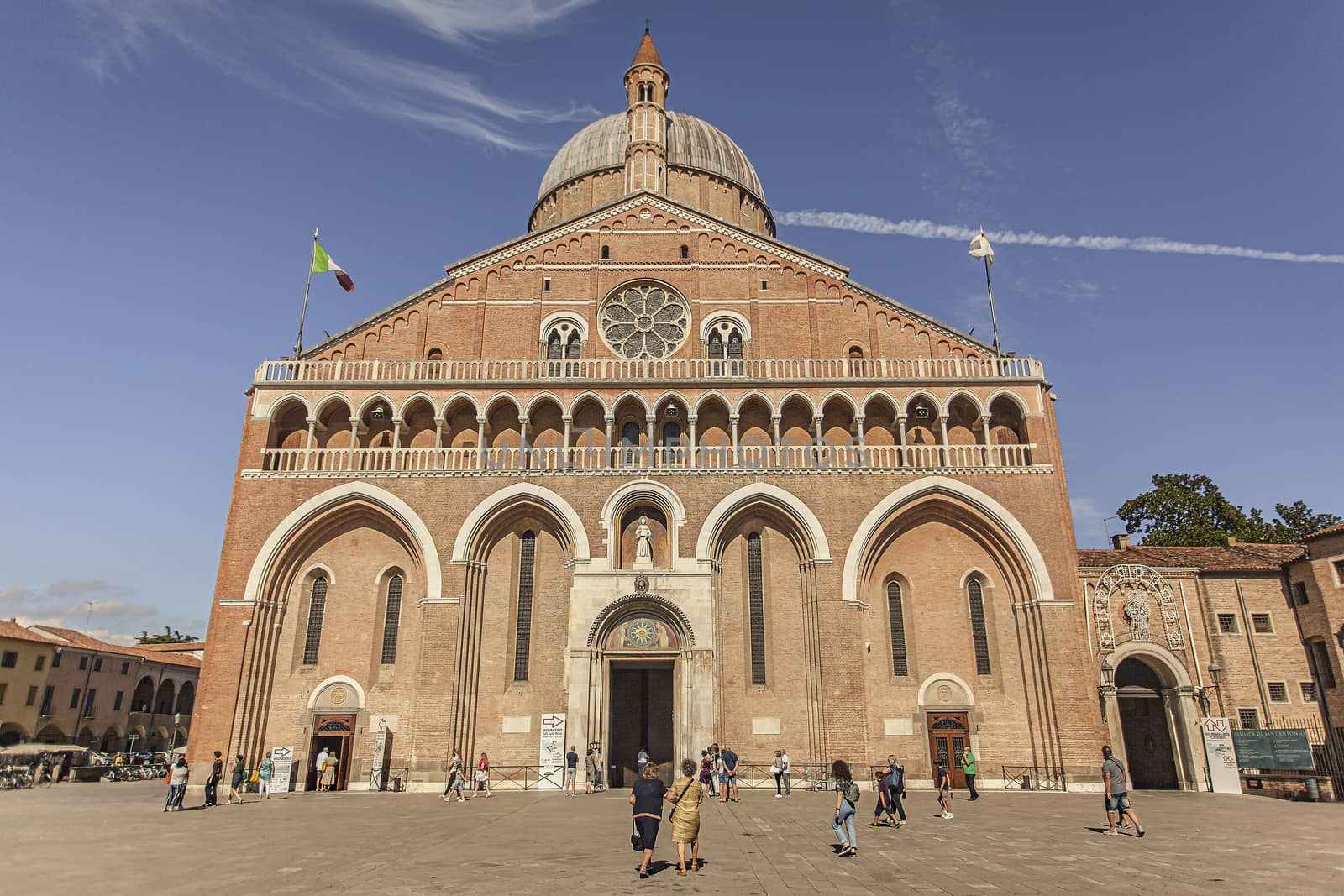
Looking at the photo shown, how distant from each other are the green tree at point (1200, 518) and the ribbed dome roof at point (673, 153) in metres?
27.0

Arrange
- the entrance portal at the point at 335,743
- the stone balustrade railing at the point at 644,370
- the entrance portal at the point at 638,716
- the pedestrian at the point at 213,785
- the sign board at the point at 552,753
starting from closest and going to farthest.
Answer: the pedestrian at the point at 213,785 < the sign board at the point at 552,753 < the entrance portal at the point at 335,743 < the entrance portal at the point at 638,716 < the stone balustrade railing at the point at 644,370

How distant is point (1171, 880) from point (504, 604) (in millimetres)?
21029

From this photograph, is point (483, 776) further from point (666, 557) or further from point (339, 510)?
point (339, 510)

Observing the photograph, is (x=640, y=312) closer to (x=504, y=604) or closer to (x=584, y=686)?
(x=504, y=604)

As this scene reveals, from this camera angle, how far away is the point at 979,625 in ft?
93.4

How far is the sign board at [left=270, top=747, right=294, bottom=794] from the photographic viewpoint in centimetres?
2555

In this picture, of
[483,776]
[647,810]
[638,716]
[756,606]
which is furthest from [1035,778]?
[647,810]

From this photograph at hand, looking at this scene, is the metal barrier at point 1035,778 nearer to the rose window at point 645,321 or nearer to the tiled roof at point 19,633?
the rose window at point 645,321

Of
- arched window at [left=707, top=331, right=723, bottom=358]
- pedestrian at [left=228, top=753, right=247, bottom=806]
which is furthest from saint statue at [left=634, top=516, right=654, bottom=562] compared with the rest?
pedestrian at [left=228, top=753, right=247, bottom=806]

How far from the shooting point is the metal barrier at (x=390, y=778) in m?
26.2

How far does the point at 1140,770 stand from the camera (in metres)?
30.0

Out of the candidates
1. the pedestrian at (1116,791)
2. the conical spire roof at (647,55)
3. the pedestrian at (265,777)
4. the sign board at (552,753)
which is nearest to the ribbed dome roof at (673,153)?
the conical spire roof at (647,55)

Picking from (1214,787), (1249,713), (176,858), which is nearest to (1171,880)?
(176,858)

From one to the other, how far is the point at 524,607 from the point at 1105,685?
19712 millimetres
